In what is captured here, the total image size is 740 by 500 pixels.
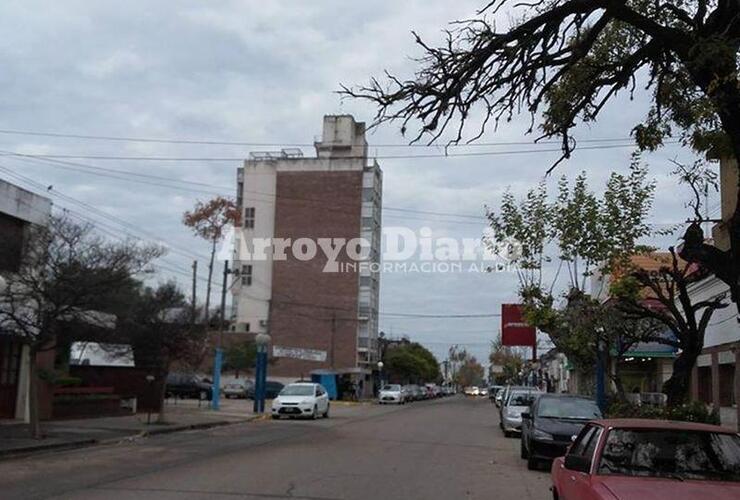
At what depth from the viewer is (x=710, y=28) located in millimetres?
8359

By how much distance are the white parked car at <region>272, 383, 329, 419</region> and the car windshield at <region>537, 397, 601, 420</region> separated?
18689 millimetres

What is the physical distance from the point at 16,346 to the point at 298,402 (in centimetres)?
1306

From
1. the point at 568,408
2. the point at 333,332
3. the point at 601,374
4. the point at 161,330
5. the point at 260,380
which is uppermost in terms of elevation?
the point at 333,332

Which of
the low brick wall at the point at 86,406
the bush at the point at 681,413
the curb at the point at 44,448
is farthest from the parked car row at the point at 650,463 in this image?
the low brick wall at the point at 86,406

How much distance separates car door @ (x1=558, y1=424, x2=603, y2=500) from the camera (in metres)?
7.20

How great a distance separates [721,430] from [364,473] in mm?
8672

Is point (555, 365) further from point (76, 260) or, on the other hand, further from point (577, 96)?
point (577, 96)

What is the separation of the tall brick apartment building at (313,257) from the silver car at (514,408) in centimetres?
A: 5457

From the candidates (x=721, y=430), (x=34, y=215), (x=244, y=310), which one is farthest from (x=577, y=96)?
(x=244, y=310)

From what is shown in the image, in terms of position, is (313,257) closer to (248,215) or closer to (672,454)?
(248,215)

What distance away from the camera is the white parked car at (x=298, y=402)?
36.0m

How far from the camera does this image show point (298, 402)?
36.0 metres

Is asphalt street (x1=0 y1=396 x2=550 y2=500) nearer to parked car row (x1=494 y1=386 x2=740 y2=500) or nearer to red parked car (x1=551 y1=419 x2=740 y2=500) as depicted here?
parked car row (x1=494 y1=386 x2=740 y2=500)

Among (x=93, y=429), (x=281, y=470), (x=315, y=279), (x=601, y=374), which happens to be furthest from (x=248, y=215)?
(x=281, y=470)
